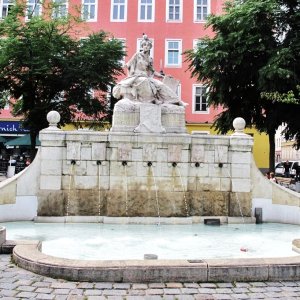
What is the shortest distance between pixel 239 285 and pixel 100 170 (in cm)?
587

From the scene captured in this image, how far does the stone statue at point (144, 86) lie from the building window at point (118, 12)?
87.9ft

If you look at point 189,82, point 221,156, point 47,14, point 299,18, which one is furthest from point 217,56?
point 189,82

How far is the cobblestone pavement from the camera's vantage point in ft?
16.1

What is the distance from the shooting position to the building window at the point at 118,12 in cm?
3731

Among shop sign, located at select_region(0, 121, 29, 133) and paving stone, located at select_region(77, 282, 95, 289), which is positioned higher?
shop sign, located at select_region(0, 121, 29, 133)

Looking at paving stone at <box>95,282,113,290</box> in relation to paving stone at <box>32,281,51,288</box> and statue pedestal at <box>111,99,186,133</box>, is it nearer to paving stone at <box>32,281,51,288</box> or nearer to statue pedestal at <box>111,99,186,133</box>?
paving stone at <box>32,281,51,288</box>

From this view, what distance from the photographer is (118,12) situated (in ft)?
123

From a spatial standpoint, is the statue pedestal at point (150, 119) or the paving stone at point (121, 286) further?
the statue pedestal at point (150, 119)

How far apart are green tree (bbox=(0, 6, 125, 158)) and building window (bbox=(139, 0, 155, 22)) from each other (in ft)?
35.0

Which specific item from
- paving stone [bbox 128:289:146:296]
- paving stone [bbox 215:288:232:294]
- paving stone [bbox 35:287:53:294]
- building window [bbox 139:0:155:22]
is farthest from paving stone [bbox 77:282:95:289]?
building window [bbox 139:0:155:22]

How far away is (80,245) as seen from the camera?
7.77 metres

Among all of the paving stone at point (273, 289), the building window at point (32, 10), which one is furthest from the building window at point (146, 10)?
the paving stone at point (273, 289)

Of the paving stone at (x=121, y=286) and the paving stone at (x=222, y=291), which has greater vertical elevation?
the paving stone at (x=121, y=286)

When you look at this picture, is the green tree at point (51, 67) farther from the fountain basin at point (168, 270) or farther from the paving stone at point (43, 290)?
the paving stone at point (43, 290)
